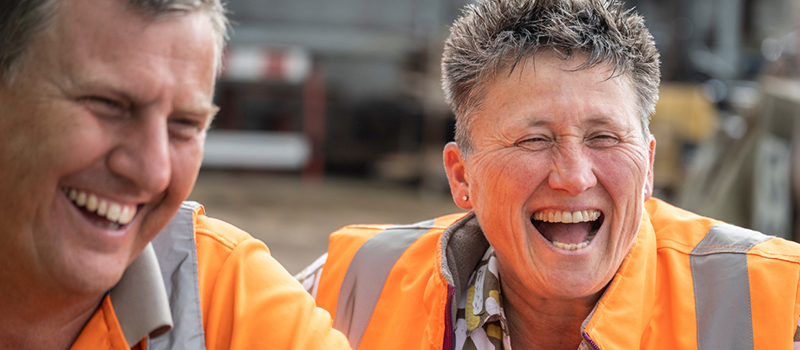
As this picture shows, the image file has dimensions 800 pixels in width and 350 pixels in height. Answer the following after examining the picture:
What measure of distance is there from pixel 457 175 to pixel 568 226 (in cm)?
Answer: 38

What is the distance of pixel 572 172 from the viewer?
5.67 feet

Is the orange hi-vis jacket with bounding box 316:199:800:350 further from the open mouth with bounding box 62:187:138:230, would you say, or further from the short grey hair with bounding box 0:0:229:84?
the short grey hair with bounding box 0:0:229:84

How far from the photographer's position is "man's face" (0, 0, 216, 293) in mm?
1104

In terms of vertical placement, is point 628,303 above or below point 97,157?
below

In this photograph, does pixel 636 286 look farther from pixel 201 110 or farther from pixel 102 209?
pixel 102 209

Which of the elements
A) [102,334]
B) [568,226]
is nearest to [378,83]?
[568,226]

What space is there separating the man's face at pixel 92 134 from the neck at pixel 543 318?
107 centimetres

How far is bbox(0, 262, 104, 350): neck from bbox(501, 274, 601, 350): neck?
3.57ft

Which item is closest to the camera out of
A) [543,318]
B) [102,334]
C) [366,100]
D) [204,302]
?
[102,334]

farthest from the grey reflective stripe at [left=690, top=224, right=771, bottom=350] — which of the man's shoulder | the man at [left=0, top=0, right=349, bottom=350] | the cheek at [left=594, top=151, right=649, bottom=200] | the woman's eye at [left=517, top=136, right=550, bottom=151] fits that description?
the man's shoulder

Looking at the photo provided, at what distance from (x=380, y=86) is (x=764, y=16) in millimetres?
5722

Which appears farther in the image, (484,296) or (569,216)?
(484,296)

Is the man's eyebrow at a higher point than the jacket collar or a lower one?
higher

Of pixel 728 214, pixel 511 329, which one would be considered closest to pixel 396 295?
pixel 511 329
